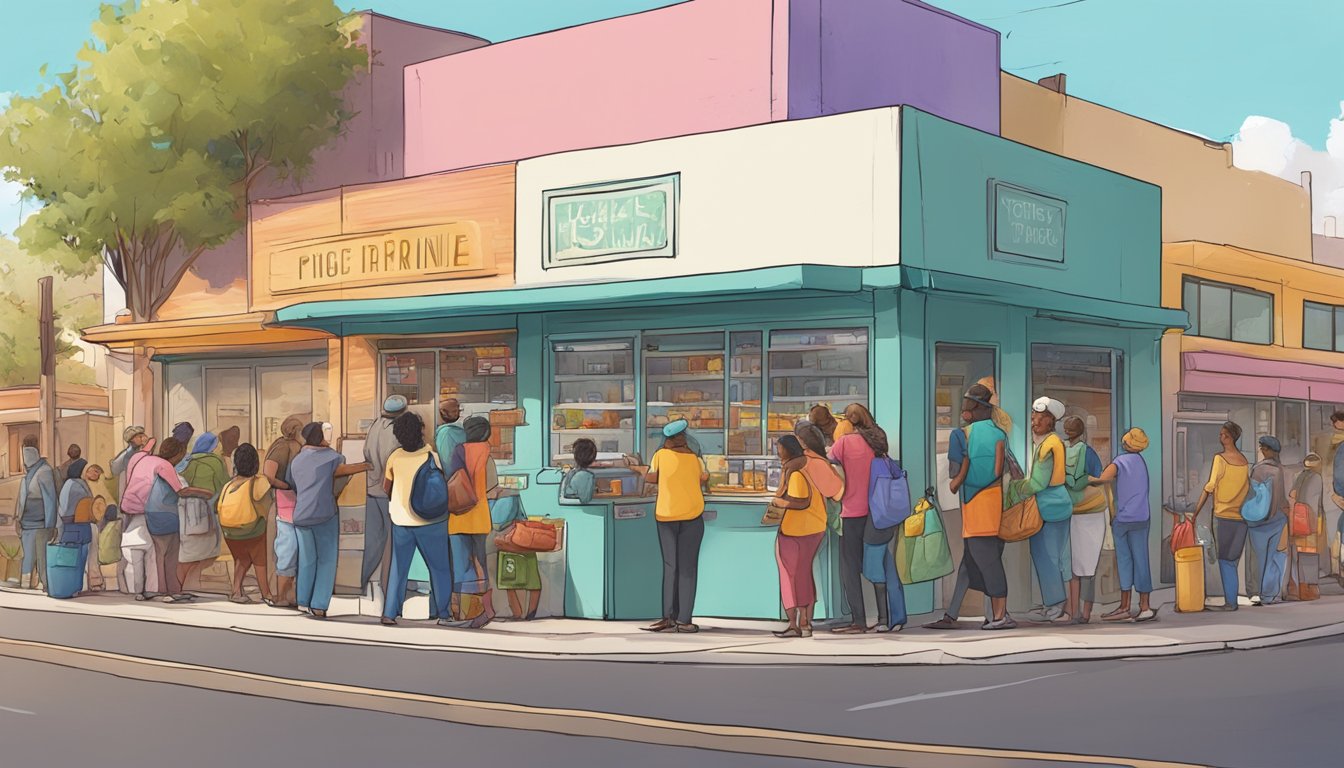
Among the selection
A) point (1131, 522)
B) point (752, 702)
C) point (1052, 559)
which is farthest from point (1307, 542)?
point (752, 702)

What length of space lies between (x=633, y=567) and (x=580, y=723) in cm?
603

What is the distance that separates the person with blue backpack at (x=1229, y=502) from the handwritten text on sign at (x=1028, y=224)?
2.96 m

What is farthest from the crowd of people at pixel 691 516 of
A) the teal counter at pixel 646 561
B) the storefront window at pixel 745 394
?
the storefront window at pixel 745 394

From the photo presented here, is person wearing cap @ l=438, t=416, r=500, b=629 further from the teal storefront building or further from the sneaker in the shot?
the sneaker

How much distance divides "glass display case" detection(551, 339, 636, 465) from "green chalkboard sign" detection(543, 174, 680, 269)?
1069 millimetres

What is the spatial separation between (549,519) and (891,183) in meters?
4.87

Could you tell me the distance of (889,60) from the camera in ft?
64.1

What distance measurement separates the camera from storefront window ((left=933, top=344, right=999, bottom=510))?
1584 centimetres

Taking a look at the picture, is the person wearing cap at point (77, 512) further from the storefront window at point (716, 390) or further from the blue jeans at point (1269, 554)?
the blue jeans at point (1269, 554)

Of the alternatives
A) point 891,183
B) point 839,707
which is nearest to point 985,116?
point 891,183

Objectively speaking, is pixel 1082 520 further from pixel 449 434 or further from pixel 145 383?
pixel 145 383

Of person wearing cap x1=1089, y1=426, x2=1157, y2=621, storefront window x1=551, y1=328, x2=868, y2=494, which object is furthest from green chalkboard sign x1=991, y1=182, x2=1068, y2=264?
person wearing cap x1=1089, y1=426, x2=1157, y2=621

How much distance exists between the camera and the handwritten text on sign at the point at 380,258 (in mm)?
18875

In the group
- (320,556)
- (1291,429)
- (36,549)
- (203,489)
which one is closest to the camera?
(320,556)
